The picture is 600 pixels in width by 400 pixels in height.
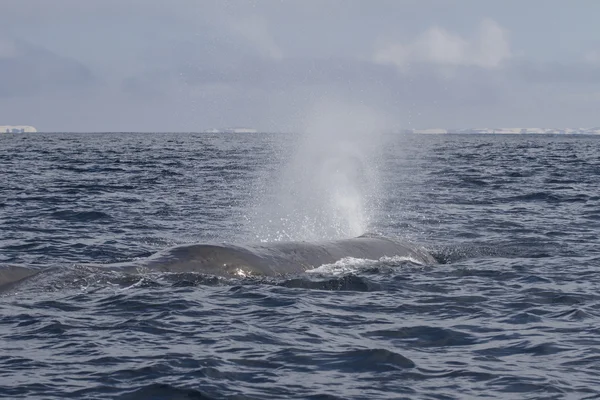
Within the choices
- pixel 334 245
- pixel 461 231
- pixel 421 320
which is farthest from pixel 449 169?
pixel 421 320

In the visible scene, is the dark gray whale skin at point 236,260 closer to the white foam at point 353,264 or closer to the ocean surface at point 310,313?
the white foam at point 353,264

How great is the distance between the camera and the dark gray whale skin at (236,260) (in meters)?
15.4

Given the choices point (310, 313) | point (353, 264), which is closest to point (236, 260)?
point (353, 264)

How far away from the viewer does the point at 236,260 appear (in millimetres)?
16141

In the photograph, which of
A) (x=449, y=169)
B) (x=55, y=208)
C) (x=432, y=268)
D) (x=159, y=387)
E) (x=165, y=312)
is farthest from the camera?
(x=449, y=169)

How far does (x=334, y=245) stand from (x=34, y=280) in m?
6.66

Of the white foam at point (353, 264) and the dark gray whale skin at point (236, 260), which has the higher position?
the dark gray whale skin at point (236, 260)

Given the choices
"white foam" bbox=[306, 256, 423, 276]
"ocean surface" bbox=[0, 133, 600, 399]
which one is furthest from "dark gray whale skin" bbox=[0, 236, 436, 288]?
"ocean surface" bbox=[0, 133, 600, 399]

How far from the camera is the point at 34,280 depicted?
14.3m

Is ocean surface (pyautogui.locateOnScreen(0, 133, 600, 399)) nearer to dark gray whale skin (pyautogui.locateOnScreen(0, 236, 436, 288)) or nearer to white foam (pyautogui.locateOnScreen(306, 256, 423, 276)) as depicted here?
white foam (pyautogui.locateOnScreen(306, 256, 423, 276))

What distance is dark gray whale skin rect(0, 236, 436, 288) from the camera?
50.6 ft

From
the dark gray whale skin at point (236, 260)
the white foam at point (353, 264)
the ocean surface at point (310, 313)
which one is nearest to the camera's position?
the ocean surface at point (310, 313)

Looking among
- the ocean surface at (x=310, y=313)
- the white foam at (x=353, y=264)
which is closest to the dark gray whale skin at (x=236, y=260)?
the white foam at (x=353, y=264)

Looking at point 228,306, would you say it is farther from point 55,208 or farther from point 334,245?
point 55,208
